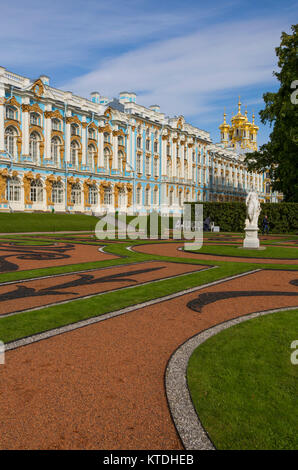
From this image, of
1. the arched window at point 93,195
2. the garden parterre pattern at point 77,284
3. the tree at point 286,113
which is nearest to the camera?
the garden parterre pattern at point 77,284

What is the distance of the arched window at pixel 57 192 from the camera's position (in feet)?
151

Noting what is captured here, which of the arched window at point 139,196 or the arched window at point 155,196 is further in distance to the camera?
the arched window at point 155,196

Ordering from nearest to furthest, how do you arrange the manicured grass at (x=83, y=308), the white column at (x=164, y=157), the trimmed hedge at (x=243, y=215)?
the manicured grass at (x=83, y=308), the trimmed hedge at (x=243, y=215), the white column at (x=164, y=157)

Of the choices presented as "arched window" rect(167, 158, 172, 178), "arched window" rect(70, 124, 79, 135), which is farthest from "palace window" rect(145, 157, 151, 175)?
"arched window" rect(70, 124, 79, 135)

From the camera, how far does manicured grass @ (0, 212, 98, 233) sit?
29.6 meters

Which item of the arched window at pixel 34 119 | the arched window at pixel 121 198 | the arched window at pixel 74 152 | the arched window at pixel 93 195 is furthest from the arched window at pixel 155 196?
the arched window at pixel 34 119

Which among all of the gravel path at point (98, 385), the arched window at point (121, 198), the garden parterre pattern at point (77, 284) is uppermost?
the arched window at point (121, 198)

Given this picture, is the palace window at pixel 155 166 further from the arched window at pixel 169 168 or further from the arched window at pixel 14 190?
the arched window at pixel 14 190

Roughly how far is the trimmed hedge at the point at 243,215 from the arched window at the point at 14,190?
1929cm

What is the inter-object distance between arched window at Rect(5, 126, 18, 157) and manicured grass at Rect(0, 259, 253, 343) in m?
36.0

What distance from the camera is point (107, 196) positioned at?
54250 mm

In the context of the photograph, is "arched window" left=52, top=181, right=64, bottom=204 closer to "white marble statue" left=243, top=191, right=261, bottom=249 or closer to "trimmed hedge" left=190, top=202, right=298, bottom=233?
"trimmed hedge" left=190, top=202, right=298, bottom=233

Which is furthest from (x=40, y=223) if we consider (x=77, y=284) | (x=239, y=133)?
(x=239, y=133)

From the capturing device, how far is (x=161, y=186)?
65.2 meters
